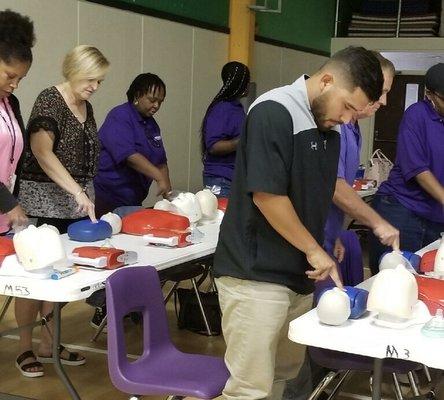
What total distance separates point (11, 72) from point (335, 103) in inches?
54.1

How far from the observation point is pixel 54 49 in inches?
197

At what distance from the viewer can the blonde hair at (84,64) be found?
10.9 ft

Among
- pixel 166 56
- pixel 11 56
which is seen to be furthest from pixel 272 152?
pixel 166 56

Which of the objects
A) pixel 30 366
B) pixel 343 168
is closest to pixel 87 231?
pixel 30 366

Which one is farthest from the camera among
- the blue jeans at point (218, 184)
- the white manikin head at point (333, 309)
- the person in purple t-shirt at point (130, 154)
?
the blue jeans at point (218, 184)

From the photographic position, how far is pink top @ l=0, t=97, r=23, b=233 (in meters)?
3.04

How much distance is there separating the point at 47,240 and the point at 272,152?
0.88 metres

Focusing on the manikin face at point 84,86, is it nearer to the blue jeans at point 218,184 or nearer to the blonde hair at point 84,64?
the blonde hair at point 84,64

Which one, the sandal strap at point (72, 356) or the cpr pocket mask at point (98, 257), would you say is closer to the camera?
the cpr pocket mask at point (98, 257)

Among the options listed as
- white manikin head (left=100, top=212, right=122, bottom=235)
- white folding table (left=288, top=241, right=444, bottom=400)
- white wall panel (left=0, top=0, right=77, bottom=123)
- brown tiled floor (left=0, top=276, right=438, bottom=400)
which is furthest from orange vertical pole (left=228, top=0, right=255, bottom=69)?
white folding table (left=288, top=241, right=444, bottom=400)

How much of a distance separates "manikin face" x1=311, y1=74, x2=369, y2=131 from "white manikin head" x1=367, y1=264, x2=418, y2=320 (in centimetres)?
46

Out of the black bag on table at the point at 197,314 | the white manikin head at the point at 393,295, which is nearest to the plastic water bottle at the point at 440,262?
the white manikin head at the point at 393,295

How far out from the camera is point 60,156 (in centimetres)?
Result: 346

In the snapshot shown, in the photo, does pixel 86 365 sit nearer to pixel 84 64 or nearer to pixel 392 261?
pixel 84 64
